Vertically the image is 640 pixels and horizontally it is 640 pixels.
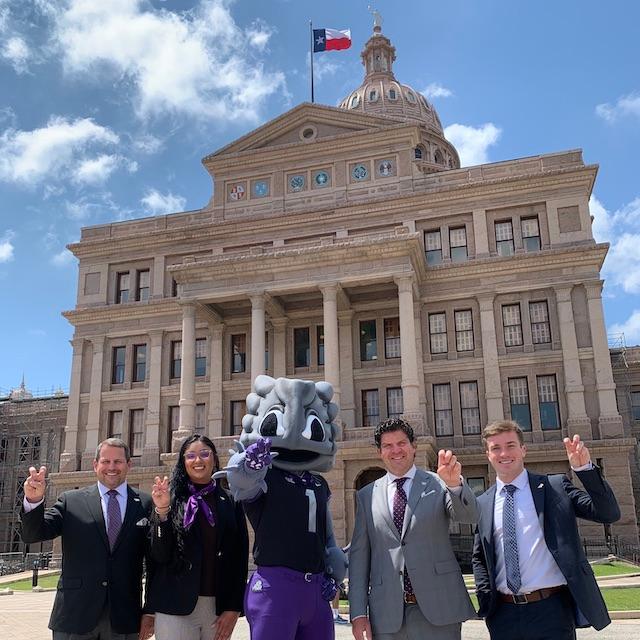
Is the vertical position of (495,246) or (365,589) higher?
(495,246)

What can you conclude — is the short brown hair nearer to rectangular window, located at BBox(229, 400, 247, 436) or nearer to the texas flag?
rectangular window, located at BBox(229, 400, 247, 436)

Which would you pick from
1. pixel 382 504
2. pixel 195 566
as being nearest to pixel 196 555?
pixel 195 566

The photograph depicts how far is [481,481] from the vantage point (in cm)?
2966

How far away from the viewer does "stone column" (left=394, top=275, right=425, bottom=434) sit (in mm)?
27038

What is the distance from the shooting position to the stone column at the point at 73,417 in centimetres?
3503

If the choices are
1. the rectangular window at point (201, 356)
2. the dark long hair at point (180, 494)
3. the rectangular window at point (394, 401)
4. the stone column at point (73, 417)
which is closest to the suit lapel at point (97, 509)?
the dark long hair at point (180, 494)

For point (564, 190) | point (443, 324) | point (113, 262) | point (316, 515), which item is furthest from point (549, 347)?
point (316, 515)

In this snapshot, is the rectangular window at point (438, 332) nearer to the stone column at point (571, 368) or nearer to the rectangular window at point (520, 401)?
the rectangular window at point (520, 401)

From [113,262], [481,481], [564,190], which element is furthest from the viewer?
[113,262]

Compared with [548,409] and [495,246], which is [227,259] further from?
[548,409]

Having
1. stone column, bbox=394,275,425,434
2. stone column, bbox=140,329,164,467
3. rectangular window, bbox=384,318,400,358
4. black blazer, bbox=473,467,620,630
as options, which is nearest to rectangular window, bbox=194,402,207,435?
stone column, bbox=140,329,164,467

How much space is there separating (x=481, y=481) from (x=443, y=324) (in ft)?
23.1

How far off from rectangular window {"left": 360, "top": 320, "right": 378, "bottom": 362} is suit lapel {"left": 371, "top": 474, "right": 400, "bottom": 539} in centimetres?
2598

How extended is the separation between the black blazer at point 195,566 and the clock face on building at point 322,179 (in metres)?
30.0
